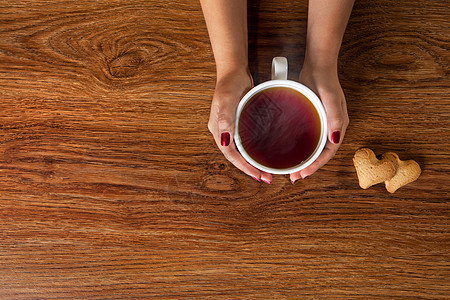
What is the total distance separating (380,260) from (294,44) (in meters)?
0.45

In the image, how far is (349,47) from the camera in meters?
0.71

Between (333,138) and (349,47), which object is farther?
(349,47)

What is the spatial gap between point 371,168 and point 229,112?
0.93ft

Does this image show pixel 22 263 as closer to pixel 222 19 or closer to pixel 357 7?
pixel 222 19

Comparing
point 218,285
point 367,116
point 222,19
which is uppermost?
point 222,19

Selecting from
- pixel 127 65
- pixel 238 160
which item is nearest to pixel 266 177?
pixel 238 160

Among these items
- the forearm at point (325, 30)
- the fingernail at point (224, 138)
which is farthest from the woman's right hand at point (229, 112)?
the forearm at point (325, 30)

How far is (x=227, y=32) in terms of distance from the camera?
24.7 inches

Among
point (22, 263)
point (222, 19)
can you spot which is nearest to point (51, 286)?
point (22, 263)

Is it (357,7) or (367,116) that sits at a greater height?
(357,7)

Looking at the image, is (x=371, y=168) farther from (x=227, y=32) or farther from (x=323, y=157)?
(x=227, y=32)

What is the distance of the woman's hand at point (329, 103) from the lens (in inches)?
23.3

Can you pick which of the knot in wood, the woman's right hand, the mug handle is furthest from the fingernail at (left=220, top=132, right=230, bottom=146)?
the knot in wood

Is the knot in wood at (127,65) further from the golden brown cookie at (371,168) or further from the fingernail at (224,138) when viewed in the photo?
the golden brown cookie at (371,168)
